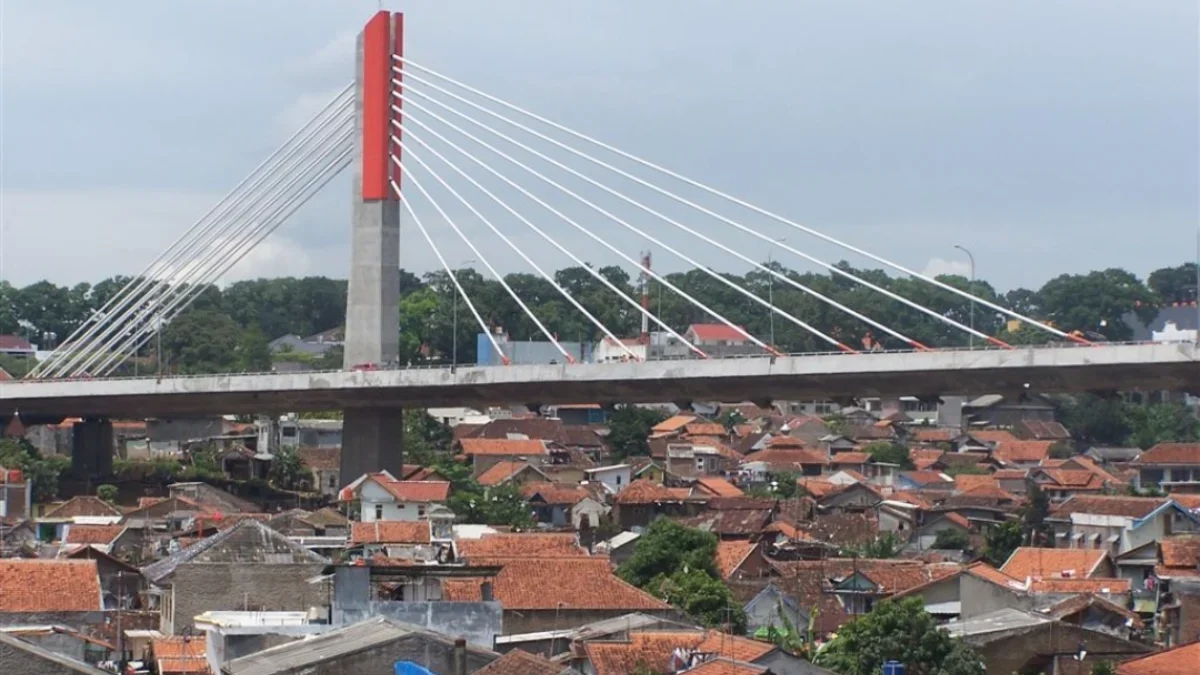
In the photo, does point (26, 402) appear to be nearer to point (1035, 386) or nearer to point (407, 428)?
point (407, 428)

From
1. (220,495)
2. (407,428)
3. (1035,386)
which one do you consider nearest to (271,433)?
(407,428)

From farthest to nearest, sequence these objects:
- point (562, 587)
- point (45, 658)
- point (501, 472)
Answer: point (501, 472), point (562, 587), point (45, 658)

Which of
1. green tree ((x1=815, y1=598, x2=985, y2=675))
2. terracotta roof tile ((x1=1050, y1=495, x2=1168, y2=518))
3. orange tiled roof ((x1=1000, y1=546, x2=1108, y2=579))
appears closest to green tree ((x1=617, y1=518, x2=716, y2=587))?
orange tiled roof ((x1=1000, y1=546, x2=1108, y2=579))

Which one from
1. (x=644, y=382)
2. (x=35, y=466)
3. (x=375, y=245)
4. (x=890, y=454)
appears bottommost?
(x=35, y=466)

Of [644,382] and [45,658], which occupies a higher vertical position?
[644,382]

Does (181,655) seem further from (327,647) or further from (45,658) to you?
(45,658)

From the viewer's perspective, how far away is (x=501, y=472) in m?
54.7

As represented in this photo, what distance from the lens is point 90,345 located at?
2518 inches

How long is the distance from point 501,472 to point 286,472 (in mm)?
6165

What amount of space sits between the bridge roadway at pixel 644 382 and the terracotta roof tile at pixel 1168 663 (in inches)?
734

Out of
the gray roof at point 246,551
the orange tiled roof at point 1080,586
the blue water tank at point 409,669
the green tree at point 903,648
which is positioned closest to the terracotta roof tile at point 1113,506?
the orange tiled roof at point 1080,586

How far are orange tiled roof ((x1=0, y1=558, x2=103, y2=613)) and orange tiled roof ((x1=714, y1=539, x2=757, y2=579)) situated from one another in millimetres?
11348

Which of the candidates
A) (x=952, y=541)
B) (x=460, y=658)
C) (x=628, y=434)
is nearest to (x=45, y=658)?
(x=460, y=658)

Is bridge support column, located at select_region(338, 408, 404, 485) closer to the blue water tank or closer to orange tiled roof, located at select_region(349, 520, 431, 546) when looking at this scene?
orange tiled roof, located at select_region(349, 520, 431, 546)
